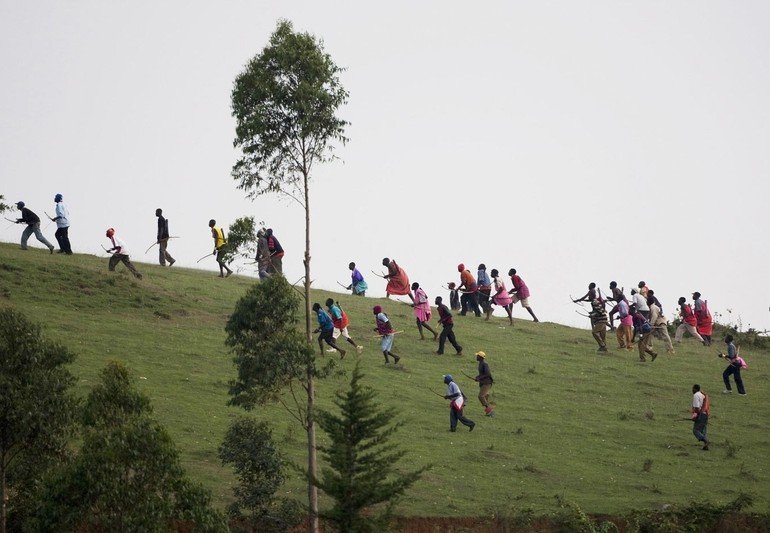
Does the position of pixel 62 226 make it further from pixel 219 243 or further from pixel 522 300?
pixel 522 300

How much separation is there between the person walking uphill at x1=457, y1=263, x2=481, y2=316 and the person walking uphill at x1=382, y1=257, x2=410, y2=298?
105 inches

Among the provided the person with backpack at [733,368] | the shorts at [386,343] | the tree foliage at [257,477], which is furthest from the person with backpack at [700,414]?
the tree foliage at [257,477]

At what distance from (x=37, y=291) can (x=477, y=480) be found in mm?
22847

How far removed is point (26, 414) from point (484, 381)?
53.1ft

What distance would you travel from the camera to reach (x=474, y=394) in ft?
139

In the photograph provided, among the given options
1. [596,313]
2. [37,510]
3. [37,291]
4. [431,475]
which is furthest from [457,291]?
[37,510]

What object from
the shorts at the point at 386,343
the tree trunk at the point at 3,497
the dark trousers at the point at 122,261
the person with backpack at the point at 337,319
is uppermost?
the dark trousers at the point at 122,261

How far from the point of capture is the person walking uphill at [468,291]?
53594 mm

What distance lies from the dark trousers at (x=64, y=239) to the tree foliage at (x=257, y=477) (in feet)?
85.2

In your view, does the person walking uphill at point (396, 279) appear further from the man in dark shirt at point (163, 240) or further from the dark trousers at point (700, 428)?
the dark trousers at point (700, 428)

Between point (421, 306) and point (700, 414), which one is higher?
point (421, 306)

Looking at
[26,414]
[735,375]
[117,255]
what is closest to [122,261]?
[117,255]

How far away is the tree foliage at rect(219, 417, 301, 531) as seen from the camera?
2903cm

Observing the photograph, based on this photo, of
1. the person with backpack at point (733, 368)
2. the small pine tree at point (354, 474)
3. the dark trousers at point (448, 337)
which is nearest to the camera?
the small pine tree at point (354, 474)
